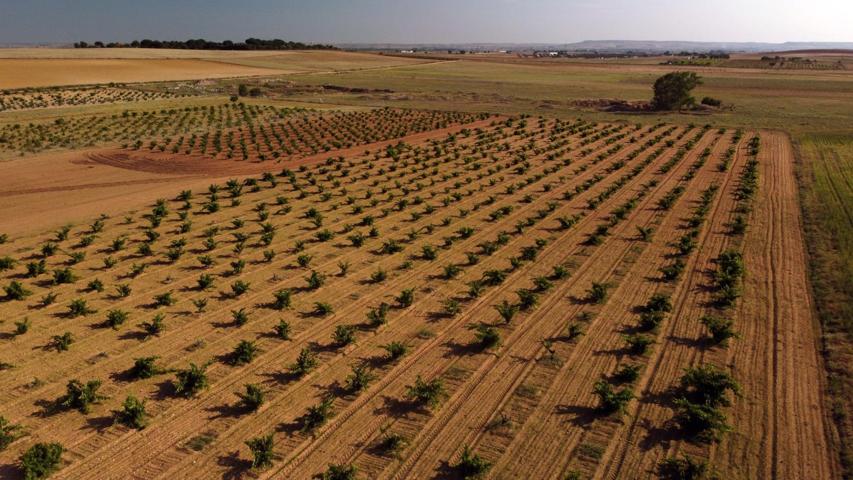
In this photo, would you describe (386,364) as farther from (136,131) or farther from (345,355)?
(136,131)

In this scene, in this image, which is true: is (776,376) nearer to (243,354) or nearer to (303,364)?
(303,364)

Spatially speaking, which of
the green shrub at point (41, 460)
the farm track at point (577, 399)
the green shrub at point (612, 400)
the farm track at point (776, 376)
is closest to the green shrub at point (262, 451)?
the green shrub at point (41, 460)

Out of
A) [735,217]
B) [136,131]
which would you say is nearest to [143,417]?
[735,217]

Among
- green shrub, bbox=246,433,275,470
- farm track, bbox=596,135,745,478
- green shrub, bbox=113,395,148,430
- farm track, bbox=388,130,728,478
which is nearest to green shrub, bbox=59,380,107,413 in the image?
green shrub, bbox=113,395,148,430

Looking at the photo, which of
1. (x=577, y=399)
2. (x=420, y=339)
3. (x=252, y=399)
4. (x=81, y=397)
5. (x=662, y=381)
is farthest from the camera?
(x=420, y=339)

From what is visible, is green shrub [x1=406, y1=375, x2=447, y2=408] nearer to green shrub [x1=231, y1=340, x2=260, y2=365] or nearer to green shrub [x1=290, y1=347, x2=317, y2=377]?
green shrub [x1=290, y1=347, x2=317, y2=377]

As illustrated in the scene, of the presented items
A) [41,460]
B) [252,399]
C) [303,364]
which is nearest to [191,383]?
[252,399]

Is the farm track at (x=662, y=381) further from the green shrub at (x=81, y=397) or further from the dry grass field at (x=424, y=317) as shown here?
the green shrub at (x=81, y=397)
